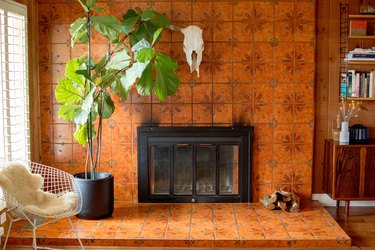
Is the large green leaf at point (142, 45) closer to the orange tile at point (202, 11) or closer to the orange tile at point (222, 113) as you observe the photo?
the orange tile at point (202, 11)

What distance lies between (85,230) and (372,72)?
3121 mm

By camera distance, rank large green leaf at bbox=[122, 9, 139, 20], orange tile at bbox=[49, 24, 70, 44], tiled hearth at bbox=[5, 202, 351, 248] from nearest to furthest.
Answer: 1. tiled hearth at bbox=[5, 202, 351, 248]
2. large green leaf at bbox=[122, 9, 139, 20]
3. orange tile at bbox=[49, 24, 70, 44]

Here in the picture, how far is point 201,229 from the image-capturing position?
478 cm

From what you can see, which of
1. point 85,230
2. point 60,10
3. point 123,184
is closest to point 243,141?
point 123,184

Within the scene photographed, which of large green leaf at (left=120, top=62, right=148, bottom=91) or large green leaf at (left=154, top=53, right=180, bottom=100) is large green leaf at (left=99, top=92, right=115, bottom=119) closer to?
large green leaf at (left=120, top=62, right=148, bottom=91)

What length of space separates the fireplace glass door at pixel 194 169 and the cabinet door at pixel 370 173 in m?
1.23

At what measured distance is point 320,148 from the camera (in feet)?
18.8

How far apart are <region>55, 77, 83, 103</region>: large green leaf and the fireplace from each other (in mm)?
780

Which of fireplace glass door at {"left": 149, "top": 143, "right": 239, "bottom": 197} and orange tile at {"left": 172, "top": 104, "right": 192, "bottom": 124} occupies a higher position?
orange tile at {"left": 172, "top": 104, "right": 192, "bottom": 124}

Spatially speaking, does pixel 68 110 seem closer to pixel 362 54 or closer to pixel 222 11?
pixel 222 11

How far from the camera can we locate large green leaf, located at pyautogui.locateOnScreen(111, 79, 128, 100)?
16.5 feet

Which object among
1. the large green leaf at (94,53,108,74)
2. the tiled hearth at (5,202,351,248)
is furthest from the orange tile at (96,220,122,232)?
the large green leaf at (94,53,108,74)

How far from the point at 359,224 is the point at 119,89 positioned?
8.25ft

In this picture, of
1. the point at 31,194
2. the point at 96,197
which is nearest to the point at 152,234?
the point at 96,197
